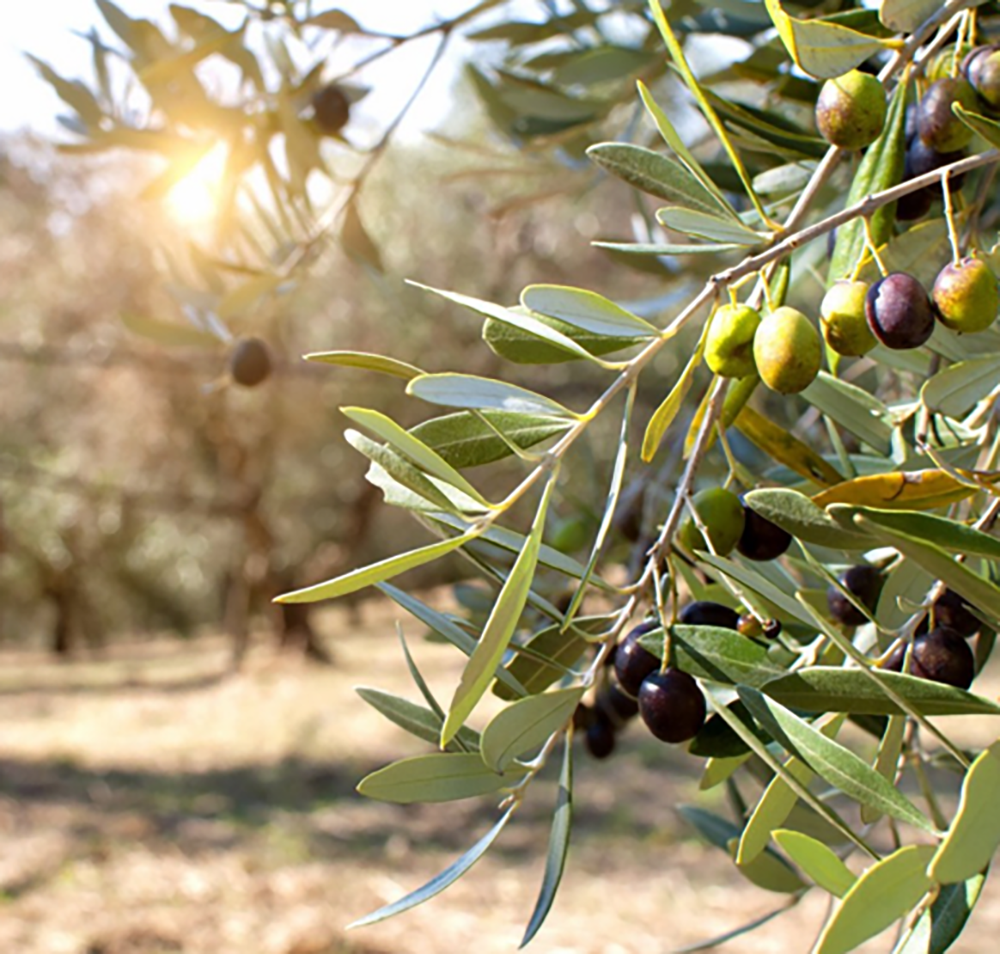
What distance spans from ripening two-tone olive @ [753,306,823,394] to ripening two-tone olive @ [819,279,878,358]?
0.15ft

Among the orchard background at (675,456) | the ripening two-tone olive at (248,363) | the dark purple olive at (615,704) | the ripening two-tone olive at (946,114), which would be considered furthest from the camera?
the ripening two-tone olive at (248,363)

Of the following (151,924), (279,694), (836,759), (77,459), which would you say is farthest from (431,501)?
(77,459)

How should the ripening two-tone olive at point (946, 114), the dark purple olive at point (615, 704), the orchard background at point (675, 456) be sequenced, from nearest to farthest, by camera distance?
1. the orchard background at point (675, 456)
2. the ripening two-tone olive at point (946, 114)
3. the dark purple olive at point (615, 704)

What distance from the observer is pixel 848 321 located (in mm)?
519

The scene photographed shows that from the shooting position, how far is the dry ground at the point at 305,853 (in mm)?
3164

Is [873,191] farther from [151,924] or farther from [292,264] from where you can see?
[151,924]

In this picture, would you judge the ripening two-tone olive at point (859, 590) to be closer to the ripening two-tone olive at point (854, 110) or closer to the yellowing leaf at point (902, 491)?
the yellowing leaf at point (902, 491)

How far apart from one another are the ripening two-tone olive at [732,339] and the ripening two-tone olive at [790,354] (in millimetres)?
25

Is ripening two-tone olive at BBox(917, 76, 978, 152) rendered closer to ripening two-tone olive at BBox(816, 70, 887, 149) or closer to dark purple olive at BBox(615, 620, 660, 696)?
ripening two-tone olive at BBox(816, 70, 887, 149)

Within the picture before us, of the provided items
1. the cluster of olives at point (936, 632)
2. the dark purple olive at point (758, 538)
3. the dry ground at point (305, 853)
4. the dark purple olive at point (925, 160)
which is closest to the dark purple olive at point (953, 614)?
the cluster of olives at point (936, 632)

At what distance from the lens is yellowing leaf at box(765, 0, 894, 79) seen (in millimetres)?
464

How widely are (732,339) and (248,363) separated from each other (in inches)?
28.2

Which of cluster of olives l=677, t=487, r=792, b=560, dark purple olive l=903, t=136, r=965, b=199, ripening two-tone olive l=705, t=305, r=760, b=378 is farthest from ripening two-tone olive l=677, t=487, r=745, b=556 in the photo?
dark purple olive l=903, t=136, r=965, b=199

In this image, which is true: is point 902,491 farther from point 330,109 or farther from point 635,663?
point 330,109
